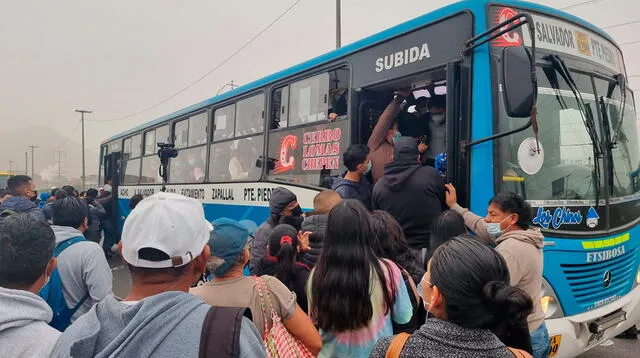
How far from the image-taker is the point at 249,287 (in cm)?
200

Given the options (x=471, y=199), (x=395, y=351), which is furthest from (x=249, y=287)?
(x=471, y=199)

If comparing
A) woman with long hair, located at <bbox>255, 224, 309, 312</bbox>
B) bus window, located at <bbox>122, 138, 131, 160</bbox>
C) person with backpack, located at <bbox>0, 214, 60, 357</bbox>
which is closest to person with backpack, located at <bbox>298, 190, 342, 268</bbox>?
woman with long hair, located at <bbox>255, 224, 309, 312</bbox>

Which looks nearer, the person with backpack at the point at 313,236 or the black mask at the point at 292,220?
the person with backpack at the point at 313,236

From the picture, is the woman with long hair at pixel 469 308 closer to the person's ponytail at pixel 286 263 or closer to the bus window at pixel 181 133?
the person's ponytail at pixel 286 263

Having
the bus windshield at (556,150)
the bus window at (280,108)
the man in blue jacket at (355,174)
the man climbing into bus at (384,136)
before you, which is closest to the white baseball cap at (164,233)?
the bus windshield at (556,150)

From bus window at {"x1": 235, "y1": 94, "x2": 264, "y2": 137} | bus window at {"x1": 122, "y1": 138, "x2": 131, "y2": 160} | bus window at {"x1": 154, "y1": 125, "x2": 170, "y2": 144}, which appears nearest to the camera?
bus window at {"x1": 235, "y1": 94, "x2": 264, "y2": 137}

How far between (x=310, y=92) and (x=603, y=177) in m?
3.07

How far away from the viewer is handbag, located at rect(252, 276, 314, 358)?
1.95 m

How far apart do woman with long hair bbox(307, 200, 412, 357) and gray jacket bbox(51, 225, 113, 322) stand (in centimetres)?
131

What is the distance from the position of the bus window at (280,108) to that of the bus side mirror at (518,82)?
119 inches

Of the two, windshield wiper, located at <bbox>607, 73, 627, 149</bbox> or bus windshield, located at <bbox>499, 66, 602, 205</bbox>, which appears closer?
bus windshield, located at <bbox>499, 66, 602, 205</bbox>

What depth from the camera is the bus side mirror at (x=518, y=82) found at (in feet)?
9.77

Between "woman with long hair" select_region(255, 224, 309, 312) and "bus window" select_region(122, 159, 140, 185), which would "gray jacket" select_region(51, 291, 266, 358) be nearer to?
"woman with long hair" select_region(255, 224, 309, 312)

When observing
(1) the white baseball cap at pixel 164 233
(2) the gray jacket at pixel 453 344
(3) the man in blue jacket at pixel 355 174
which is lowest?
(2) the gray jacket at pixel 453 344
